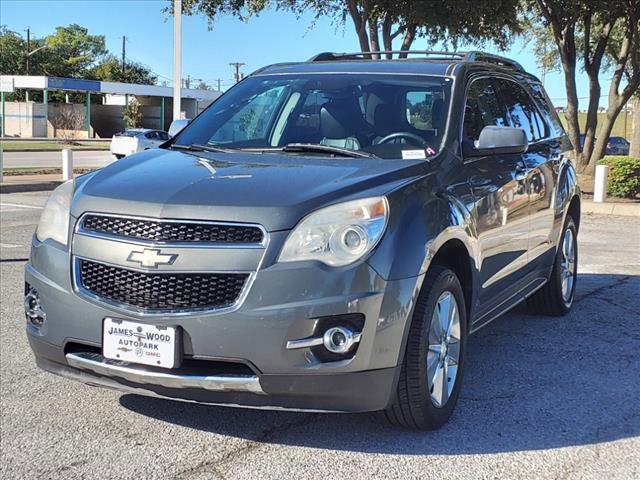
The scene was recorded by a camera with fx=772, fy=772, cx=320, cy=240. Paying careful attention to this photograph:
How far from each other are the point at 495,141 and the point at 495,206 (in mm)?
388

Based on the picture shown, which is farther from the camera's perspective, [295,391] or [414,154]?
[414,154]

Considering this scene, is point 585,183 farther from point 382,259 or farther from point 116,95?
point 116,95

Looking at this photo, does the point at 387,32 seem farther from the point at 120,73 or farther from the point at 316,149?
the point at 120,73

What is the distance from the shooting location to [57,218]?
362 centimetres

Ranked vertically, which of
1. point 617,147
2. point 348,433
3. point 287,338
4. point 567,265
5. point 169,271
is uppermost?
point 617,147

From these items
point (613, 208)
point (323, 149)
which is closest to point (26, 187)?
point (613, 208)

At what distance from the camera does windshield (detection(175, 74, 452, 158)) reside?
14.0 feet

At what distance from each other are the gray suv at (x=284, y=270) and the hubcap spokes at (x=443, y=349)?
12mm

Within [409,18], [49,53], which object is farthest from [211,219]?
[49,53]

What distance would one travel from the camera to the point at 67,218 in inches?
140

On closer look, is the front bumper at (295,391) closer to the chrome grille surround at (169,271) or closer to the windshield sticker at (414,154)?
the chrome grille surround at (169,271)

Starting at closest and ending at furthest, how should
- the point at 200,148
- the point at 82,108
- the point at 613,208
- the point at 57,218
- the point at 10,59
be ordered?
the point at 57,218, the point at 200,148, the point at 613,208, the point at 82,108, the point at 10,59

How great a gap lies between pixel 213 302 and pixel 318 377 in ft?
1.73

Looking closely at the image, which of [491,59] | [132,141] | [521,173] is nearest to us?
[521,173]
